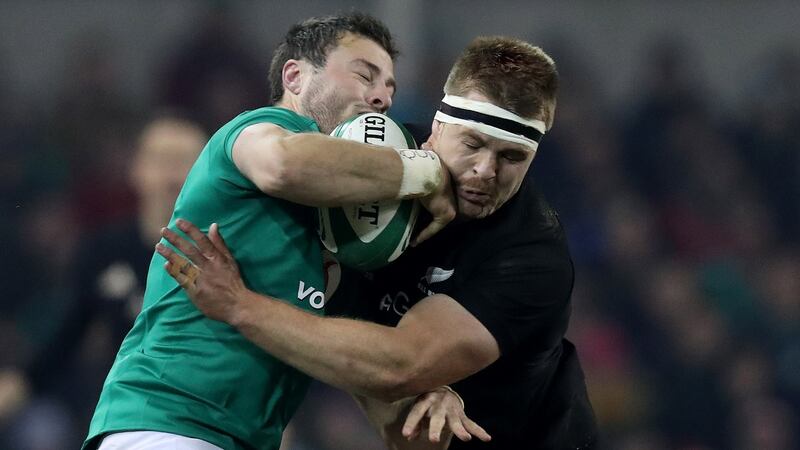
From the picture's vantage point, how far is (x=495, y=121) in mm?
3369

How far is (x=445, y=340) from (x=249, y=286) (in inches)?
22.3

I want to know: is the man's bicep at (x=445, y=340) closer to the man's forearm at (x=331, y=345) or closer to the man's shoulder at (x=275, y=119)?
the man's forearm at (x=331, y=345)

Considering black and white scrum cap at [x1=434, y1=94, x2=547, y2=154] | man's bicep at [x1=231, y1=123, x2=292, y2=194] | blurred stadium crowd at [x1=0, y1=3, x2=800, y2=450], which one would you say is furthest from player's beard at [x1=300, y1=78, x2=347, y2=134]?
blurred stadium crowd at [x1=0, y1=3, x2=800, y2=450]

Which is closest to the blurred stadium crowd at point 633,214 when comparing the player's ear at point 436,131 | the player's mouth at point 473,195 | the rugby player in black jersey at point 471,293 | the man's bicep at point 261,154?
the rugby player in black jersey at point 471,293

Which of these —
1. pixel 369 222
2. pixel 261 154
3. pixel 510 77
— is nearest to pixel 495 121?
pixel 510 77

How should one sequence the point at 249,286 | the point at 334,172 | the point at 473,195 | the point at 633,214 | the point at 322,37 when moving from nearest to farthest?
the point at 334,172, the point at 249,286, the point at 473,195, the point at 322,37, the point at 633,214

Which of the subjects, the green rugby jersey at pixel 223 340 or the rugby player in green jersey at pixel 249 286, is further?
the green rugby jersey at pixel 223 340

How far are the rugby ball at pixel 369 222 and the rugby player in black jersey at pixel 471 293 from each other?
0.20 m

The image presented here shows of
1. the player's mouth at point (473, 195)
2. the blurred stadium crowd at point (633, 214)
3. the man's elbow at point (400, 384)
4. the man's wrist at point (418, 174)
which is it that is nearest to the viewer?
the man's wrist at point (418, 174)

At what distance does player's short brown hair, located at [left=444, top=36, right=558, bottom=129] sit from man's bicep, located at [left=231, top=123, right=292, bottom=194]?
2.21 feet

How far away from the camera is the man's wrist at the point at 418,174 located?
10.0ft

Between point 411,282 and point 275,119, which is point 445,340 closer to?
point 411,282

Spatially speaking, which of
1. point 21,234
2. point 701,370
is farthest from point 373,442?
point 21,234

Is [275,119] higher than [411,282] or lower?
higher
